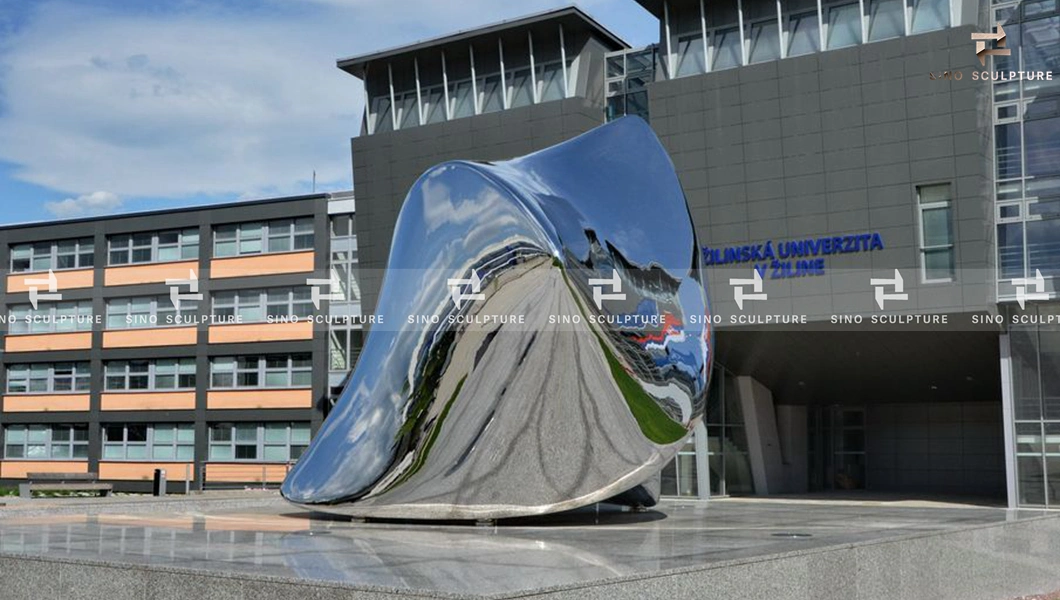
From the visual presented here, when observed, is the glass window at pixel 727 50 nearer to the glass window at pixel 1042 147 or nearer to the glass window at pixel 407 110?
the glass window at pixel 1042 147

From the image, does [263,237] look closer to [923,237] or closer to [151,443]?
[151,443]

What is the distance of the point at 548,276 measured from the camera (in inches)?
624

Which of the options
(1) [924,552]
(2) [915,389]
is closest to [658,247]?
(1) [924,552]

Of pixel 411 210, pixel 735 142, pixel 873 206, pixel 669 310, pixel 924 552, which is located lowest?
pixel 924 552

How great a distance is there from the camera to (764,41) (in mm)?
33781

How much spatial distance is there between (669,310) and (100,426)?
45.5 m

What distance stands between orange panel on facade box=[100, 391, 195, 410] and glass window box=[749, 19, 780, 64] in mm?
31920

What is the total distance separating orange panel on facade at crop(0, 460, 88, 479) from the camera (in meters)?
56.5

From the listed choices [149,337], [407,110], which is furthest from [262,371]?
[407,110]

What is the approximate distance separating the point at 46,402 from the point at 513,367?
157 feet

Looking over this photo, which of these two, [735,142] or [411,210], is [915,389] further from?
[411,210]

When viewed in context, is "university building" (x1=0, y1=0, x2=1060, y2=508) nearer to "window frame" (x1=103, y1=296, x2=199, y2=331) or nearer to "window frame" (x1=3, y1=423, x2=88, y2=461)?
"window frame" (x1=103, y1=296, x2=199, y2=331)

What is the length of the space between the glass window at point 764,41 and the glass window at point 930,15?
3815mm

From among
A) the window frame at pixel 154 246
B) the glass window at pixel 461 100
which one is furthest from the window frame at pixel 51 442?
the glass window at pixel 461 100
